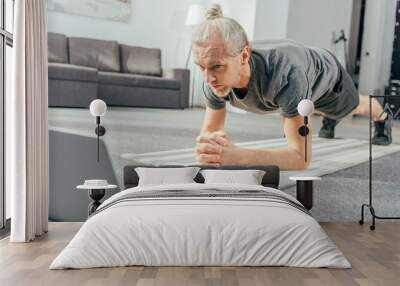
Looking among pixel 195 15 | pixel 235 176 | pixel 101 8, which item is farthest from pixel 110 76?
pixel 235 176

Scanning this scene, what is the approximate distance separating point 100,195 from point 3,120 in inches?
50.7

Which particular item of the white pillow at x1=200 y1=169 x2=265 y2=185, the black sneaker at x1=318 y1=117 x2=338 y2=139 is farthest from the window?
the black sneaker at x1=318 y1=117 x2=338 y2=139

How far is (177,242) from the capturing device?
3.89 meters

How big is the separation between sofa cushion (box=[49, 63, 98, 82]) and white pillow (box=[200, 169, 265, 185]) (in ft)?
6.31

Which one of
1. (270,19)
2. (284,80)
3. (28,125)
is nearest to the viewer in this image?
(28,125)

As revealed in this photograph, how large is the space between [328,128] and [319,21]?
51.2 inches

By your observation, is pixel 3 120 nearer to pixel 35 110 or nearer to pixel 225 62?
pixel 35 110

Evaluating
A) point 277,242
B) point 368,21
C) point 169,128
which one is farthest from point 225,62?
point 277,242

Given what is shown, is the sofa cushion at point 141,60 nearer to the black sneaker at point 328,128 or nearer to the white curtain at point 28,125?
the white curtain at point 28,125

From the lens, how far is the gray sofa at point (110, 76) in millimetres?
6262

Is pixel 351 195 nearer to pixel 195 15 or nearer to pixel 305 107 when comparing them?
pixel 305 107

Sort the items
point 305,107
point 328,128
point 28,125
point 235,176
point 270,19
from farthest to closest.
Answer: point 328,128
point 270,19
point 305,107
point 235,176
point 28,125

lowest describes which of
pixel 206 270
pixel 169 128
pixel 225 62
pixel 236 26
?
pixel 206 270

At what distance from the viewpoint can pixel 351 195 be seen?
6.29 metres
